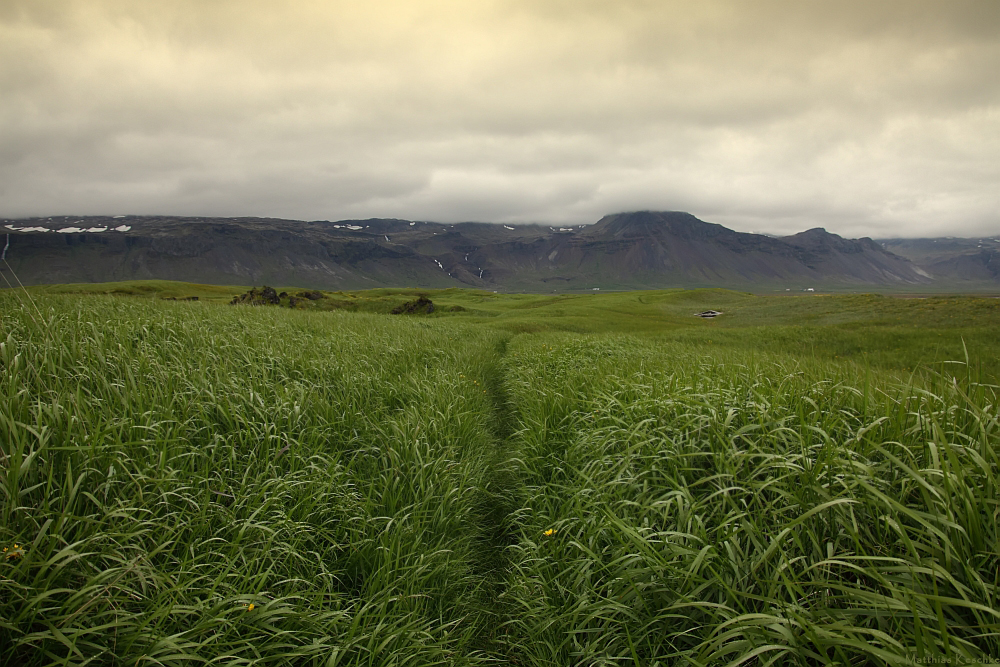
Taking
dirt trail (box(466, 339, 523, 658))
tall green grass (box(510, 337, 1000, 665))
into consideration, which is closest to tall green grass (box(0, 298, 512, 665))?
dirt trail (box(466, 339, 523, 658))

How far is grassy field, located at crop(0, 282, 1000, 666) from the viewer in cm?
244

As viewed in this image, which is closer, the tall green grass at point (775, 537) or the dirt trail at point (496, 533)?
the tall green grass at point (775, 537)

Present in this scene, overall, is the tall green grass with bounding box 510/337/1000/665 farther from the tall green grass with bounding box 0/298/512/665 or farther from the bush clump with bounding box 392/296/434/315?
the bush clump with bounding box 392/296/434/315

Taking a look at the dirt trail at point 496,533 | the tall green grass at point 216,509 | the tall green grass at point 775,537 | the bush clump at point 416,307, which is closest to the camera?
the tall green grass at point 775,537

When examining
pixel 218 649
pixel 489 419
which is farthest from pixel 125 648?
pixel 489 419

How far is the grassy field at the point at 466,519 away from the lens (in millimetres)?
2436

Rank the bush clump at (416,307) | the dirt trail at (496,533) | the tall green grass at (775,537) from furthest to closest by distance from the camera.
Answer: the bush clump at (416,307) → the dirt trail at (496,533) → the tall green grass at (775,537)

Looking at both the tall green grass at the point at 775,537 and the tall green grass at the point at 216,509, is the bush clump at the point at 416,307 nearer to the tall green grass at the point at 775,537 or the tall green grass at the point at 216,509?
the tall green grass at the point at 216,509

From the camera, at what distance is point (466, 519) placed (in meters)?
5.28

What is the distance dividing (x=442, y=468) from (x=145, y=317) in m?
6.59

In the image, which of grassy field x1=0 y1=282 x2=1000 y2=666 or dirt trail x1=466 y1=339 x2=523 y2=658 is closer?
grassy field x1=0 y1=282 x2=1000 y2=666

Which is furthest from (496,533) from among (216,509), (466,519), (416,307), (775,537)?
(416,307)

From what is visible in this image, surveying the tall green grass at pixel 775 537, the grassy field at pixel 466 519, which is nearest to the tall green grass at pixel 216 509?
the grassy field at pixel 466 519

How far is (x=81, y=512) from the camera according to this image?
10.2ft
